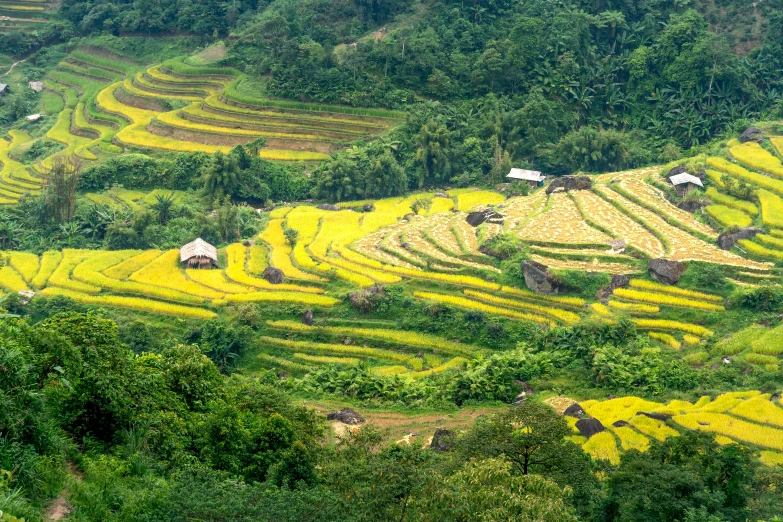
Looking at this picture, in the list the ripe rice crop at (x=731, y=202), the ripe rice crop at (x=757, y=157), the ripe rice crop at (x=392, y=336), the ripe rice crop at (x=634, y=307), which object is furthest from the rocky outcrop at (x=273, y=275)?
the ripe rice crop at (x=757, y=157)

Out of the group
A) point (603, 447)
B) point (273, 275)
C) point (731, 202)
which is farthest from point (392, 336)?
point (731, 202)

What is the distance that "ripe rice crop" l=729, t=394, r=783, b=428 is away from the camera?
18625mm

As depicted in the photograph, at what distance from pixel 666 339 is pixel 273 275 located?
1062 cm

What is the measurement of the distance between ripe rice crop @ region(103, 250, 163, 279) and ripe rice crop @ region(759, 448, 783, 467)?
17.4m

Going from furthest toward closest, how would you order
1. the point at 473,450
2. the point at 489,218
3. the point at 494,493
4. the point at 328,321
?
the point at 489,218
the point at 328,321
the point at 473,450
the point at 494,493

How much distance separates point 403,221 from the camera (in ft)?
103

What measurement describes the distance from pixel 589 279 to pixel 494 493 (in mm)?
14161

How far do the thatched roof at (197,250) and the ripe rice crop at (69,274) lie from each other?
2.73 metres

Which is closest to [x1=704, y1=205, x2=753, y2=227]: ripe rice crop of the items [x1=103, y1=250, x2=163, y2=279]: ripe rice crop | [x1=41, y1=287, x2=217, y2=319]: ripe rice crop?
[x1=41, y1=287, x2=217, y2=319]: ripe rice crop

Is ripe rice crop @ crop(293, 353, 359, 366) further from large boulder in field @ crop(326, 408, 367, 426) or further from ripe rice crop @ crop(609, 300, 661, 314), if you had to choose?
ripe rice crop @ crop(609, 300, 661, 314)

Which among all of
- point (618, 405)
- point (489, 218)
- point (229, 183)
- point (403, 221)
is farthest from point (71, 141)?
point (618, 405)

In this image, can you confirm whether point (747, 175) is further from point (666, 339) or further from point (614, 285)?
point (666, 339)

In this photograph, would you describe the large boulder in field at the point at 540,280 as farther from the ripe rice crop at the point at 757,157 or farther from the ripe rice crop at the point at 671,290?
the ripe rice crop at the point at 757,157

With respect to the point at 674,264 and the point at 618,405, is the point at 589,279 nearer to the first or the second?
the point at 674,264
